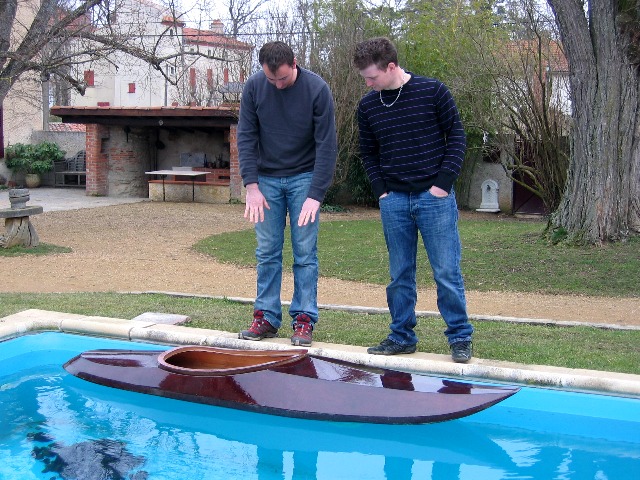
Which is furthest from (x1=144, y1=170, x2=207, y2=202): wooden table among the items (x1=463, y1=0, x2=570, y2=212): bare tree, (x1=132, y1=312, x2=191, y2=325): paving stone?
(x1=132, y1=312, x2=191, y2=325): paving stone

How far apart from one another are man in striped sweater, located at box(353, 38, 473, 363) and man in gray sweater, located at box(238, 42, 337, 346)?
0.34m

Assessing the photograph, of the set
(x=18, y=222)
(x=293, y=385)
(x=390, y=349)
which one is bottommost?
(x=293, y=385)

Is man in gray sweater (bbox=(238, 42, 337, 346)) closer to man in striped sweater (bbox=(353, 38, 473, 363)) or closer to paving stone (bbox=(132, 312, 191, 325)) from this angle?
man in striped sweater (bbox=(353, 38, 473, 363))

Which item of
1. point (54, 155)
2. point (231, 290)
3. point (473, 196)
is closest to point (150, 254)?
point (231, 290)

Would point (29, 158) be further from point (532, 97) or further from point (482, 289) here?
point (482, 289)

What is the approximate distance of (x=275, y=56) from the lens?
15.1 feet

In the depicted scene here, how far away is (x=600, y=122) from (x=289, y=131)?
6276 millimetres

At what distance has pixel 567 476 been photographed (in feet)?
12.5

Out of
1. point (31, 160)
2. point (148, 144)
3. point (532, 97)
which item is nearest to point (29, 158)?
point (31, 160)

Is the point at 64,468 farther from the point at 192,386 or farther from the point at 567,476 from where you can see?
the point at 567,476

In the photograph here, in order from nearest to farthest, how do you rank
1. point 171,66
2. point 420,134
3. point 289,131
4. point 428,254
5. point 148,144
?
1. point 420,134
2. point 428,254
3. point 289,131
4. point 171,66
5. point 148,144

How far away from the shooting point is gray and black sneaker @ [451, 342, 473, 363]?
14.8 ft

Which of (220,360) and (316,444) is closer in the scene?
(316,444)

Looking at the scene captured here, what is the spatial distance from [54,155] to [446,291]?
71.5ft
